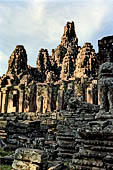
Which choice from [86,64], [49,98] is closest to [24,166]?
[49,98]

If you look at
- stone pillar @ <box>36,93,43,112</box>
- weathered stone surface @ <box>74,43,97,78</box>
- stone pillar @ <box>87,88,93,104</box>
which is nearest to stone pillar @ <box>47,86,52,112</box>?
stone pillar @ <box>36,93,43,112</box>

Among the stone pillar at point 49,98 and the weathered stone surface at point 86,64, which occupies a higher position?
the weathered stone surface at point 86,64

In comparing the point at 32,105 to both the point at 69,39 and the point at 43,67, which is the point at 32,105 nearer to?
the point at 43,67

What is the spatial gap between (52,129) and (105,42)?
827 centimetres

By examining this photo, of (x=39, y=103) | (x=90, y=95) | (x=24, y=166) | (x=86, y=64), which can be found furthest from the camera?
(x=86, y=64)

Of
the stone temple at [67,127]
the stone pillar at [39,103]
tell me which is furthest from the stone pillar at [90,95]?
the stone pillar at [39,103]

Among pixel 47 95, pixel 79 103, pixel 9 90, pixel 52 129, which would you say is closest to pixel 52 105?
pixel 47 95

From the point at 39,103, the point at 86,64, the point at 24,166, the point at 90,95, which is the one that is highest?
the point at 86,64

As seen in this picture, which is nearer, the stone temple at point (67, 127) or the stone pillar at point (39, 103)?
the stone temple at point (67, 127)

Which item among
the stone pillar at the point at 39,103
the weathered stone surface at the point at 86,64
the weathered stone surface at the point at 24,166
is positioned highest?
the weathered stone surface at the point at 86,64

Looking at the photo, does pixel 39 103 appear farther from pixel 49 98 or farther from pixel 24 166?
pixel 24 166

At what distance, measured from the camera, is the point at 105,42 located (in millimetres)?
15227

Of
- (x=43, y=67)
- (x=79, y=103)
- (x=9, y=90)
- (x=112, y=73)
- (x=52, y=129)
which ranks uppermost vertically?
(x=43, y=67)

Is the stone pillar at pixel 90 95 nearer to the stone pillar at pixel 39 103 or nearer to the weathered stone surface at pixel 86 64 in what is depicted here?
the stone pillar at pixel 39 103
